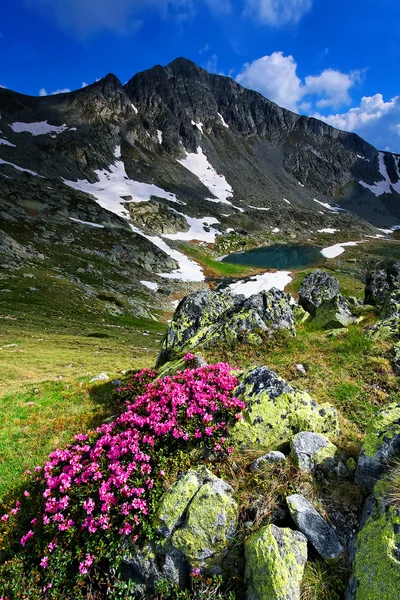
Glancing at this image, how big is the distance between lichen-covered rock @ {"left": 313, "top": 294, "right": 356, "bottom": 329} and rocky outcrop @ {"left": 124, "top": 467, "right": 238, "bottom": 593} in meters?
17.7

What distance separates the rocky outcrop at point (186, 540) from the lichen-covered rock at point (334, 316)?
17.7 meters

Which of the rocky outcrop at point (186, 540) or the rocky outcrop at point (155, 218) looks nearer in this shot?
the rocky outcrop at point (186, 540)

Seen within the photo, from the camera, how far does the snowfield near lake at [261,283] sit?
9443cm

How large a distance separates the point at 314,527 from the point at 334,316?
18.5 metres

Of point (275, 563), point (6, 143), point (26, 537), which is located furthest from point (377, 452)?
point (6, 143)

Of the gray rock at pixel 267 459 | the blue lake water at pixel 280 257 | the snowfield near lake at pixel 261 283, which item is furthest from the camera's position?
the blue lake water at pixel 280 257

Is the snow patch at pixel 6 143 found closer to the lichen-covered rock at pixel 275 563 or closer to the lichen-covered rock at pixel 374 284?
the lichen-covered rock at pixel 374 284

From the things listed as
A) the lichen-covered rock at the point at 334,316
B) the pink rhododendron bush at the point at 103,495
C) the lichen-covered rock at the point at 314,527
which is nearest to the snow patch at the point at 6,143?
the lichen-covered rock at the point at 334,316

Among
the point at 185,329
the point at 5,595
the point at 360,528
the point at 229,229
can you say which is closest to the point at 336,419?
the point at 360,528

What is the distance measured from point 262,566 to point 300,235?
20722 cm

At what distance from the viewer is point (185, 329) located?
19.3 metres

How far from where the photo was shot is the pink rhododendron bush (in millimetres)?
6781

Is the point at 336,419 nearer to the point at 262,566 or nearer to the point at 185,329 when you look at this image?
the point at 262,566

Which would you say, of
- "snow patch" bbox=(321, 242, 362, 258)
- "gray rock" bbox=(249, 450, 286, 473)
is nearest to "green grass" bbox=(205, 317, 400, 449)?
"gray rock" bbox=(249, 450, 286, 473)
